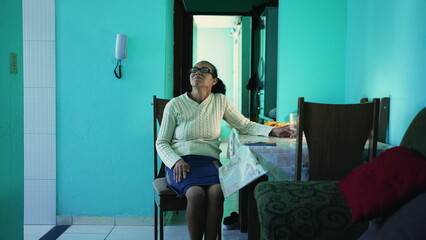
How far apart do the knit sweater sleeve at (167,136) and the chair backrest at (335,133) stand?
710 mm

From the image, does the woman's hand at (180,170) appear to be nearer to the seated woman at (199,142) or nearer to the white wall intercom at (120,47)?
the seated woman at (199,142)

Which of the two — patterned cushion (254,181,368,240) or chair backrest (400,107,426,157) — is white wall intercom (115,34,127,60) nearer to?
patterned cushion (254,181,368,240)

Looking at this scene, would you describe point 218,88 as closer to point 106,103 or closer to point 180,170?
point 180,170

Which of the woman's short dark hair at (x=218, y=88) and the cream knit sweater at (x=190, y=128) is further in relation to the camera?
the woman's short dark hair at (x=218, y=88)

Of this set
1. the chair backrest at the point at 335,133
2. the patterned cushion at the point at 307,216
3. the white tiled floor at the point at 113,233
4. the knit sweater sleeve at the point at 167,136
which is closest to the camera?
the patterned cushion at the point at 307,216

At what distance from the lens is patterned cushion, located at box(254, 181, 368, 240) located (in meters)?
1.17

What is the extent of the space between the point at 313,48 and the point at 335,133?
4.59ft

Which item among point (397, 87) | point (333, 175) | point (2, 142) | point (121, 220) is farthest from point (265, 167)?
point (121, 220)

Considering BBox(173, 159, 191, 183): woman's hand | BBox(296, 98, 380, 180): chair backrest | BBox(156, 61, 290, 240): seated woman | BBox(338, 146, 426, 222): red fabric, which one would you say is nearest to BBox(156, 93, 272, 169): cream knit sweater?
BBox(156, 61, 290, 240): seated woman

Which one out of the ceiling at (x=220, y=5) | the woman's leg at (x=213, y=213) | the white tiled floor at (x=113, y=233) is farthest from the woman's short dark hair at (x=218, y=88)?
the ceiling at (x=220, y=5)

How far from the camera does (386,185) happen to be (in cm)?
100

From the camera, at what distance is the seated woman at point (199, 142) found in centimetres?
183

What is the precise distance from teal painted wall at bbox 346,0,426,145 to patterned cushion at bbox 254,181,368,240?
83 centimetres

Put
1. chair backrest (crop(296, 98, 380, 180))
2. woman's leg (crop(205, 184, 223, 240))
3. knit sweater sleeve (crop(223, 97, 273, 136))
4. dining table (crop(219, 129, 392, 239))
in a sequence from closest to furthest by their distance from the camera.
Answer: chair backrest (crop(296, 98, 380, 180)) → dining table (crop(219, 129, 392, 239)) → woman's leg (crop(205, 184, 223, 240)) → knit sweater sleeve (crop(223, 97, 273, 136))
